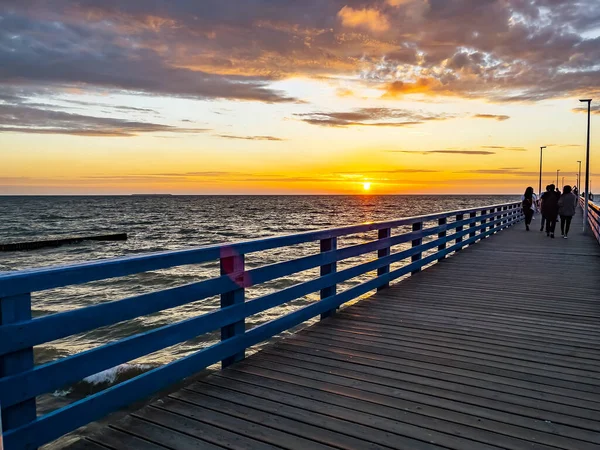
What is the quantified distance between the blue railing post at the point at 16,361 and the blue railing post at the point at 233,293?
5.79 feet

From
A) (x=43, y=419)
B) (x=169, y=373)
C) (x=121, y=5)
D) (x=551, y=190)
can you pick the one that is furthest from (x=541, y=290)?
(x=121, y=5)

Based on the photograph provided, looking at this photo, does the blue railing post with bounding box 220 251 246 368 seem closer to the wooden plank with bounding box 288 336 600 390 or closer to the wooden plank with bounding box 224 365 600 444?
the wooden plank with bounding box 224 365 600 444

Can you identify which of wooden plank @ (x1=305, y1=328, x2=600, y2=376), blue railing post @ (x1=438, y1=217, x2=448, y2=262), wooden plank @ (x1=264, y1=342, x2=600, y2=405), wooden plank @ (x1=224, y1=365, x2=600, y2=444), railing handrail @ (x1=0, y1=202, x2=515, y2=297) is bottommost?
wooden plank @ (x1=305, y1=328, x2=600, y2=376)

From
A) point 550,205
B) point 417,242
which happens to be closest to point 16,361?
point 417,242

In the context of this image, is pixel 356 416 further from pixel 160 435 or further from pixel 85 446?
pixel 85 446

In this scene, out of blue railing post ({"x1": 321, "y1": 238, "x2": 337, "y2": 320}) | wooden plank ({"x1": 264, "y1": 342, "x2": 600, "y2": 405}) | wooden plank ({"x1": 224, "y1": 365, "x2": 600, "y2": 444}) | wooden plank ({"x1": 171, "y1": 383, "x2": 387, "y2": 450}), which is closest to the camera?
wooden plank ({"x1": 171, "y1": 383, "x2": 387, "y2": 450})

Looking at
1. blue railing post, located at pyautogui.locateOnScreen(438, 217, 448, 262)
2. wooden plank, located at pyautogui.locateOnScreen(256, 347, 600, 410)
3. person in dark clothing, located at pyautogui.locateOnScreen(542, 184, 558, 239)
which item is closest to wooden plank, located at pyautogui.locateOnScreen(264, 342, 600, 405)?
wooden plank, located at pyautogui.locateOnScreen(256, 347, 600, 410)

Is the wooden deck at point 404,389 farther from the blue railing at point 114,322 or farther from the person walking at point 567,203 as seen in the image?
the person walking at point 567,203

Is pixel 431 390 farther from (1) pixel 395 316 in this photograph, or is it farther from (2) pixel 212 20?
(2) pixel 212 20

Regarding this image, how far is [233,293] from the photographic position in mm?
4535

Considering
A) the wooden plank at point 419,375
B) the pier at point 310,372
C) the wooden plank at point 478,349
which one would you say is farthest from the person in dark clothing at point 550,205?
the wooden plank at point 419,375

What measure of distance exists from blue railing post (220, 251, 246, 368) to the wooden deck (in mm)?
195

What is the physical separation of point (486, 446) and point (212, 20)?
13.0 m

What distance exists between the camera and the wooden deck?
10.8 ft
